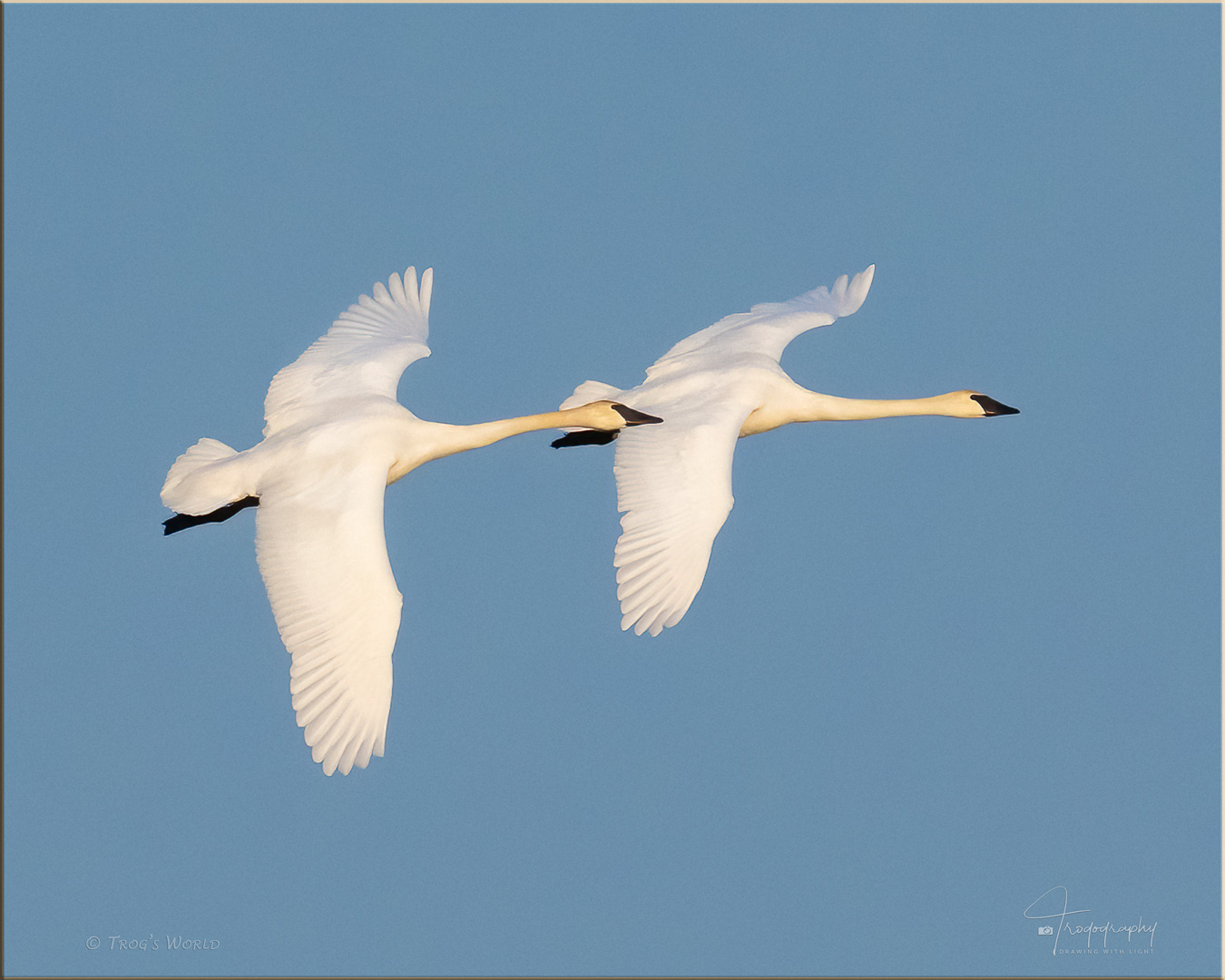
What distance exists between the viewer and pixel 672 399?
19.4 meters

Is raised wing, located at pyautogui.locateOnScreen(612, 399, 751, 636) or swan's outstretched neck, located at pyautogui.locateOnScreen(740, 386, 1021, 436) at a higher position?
swan's outstretched neck, located at pyautogui.locateOnScreen(740, 386, 1021, 436)

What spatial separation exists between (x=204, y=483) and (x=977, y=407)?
25.3 feet

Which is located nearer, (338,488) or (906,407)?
(338,488)

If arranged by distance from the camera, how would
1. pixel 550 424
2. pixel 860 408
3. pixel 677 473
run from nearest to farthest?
pixel 677 473
pixel 550 424
pixel 860 408

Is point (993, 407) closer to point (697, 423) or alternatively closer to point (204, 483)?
point (697, 423)

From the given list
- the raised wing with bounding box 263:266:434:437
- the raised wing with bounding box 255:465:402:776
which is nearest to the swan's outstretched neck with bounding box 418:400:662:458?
the raised wing with bounding box 263:266:434:437

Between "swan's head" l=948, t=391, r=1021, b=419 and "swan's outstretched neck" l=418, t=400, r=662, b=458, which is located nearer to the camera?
"swan's outstretched neck" l=418, t=400, r=662, b=458

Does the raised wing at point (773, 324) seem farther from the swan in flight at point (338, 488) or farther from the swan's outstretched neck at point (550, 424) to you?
the swan in flight at point (338, 488)

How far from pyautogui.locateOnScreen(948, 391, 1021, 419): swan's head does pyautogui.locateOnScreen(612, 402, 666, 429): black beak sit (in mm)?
3844

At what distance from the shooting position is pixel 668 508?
18.1 meters

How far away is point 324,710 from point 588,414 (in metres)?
4.24

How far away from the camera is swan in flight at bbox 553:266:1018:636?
17.8m

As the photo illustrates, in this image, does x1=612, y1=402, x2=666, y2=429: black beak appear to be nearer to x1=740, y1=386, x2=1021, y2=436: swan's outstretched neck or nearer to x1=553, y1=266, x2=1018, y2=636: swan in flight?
x1=553, y1=266, x2=1018, y2=636: swan in flight

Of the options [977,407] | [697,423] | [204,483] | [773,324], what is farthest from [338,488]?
[977,407]
